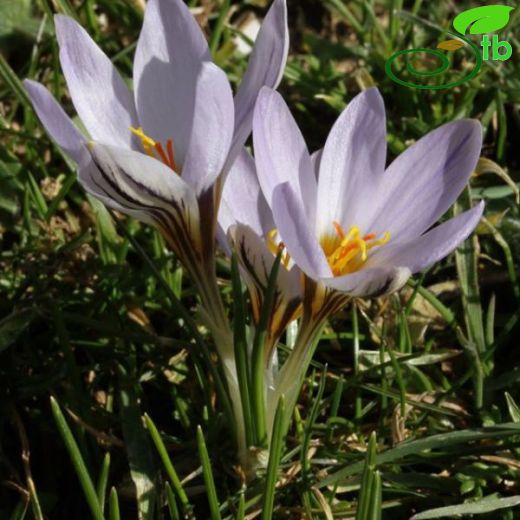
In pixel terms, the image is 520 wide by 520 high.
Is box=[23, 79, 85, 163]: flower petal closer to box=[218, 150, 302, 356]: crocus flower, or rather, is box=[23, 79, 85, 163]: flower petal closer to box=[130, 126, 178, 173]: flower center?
box=[130, 126, 178, 173]: flower center

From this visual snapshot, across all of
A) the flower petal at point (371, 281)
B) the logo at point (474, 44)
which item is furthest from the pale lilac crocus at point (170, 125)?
the logo at point (474, 44)

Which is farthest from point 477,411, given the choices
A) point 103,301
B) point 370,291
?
point 103,301

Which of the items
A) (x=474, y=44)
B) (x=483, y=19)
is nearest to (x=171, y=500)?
(x=474, y=44)

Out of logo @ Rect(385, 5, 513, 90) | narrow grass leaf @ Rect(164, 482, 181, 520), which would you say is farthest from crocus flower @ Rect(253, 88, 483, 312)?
logo @ Rect(385, 5, 513, 90)

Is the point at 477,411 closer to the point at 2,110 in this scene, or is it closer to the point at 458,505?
the point at 458,505

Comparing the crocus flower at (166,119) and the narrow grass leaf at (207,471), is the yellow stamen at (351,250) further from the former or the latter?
the narrow grass leaf at (207,471)

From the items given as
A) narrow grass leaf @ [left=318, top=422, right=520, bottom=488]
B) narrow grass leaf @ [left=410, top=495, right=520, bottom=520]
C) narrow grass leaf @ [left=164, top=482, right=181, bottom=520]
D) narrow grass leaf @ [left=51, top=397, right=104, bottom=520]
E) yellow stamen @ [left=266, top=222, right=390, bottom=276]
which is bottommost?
narrow grass leaf @ [left=410, top=495, right=520, bottom=520]
